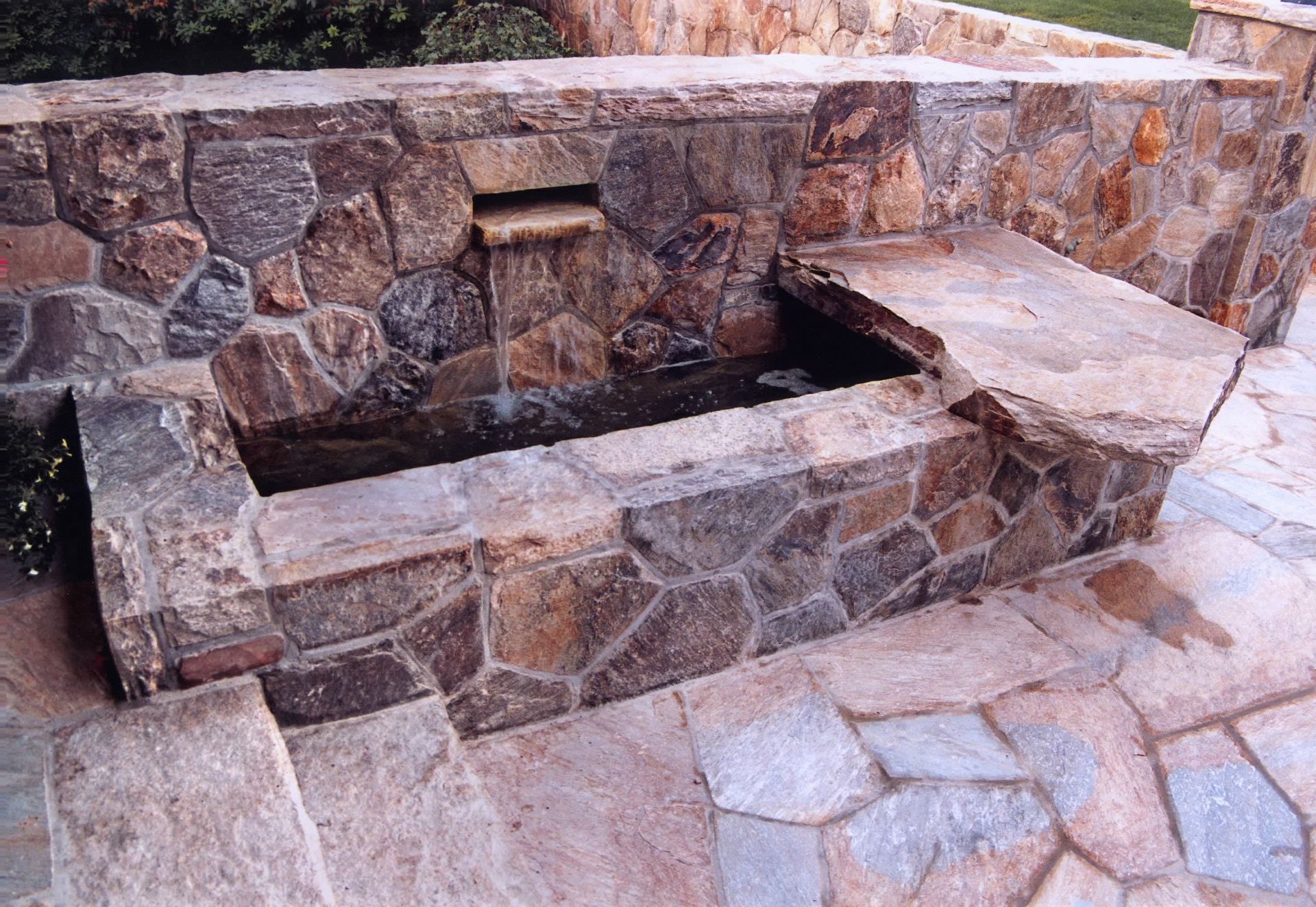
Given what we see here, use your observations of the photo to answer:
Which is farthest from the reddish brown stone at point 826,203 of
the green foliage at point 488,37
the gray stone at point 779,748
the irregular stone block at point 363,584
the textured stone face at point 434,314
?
the green foliage at point 488,37

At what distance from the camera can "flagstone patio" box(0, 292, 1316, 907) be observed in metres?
1.61

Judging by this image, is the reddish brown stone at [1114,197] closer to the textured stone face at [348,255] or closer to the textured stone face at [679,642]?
the textured stone face at [679,642]

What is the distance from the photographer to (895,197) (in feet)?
10.6

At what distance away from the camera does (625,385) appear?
3.07m

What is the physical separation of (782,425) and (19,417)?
1.67 m

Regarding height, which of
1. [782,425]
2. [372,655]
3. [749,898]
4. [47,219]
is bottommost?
[749,898]

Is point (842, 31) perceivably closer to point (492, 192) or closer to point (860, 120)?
point (860, 120)

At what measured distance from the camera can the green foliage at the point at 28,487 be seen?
192 centimetres

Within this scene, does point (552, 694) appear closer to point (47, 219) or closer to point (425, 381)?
point (425, 381)

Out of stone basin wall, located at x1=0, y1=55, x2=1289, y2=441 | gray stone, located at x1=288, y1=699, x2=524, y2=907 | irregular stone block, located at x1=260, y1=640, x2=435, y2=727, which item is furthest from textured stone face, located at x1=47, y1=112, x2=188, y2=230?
gray stone, located at x1=288, y1=699, x2=524, y2=907

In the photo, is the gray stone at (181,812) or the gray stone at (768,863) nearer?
the gray stone at (181,812)

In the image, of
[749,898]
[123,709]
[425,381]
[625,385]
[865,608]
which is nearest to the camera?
[123,709]

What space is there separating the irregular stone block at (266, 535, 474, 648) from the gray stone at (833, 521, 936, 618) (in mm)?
958

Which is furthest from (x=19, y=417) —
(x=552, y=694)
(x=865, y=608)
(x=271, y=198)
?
(x=865, y=608)
